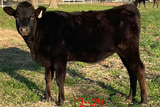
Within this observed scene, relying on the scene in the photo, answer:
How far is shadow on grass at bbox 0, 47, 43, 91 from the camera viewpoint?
226 inches

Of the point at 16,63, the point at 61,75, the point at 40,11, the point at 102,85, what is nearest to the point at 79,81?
the point at 102,85

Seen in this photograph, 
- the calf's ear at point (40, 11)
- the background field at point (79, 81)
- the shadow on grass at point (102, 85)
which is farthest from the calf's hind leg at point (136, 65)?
the calf's ear at point (40, 11)

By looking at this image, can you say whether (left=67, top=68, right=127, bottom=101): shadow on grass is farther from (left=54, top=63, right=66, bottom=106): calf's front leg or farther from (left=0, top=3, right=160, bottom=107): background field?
(left=54, top=63, right=66, bottom=106): calf's front leg

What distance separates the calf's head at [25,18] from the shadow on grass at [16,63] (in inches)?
65.0

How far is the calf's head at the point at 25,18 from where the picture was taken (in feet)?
13.1

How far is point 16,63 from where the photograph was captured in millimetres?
7055

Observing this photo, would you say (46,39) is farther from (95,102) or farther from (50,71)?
(95,102)

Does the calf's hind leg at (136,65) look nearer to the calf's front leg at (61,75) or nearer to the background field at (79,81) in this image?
the background field at (79,81)

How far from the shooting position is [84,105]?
438 centimetres

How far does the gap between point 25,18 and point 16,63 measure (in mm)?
3234

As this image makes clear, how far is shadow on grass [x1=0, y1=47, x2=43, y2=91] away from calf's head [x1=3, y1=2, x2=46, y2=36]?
65.0 inches

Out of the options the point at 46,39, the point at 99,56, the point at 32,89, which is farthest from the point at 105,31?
the point at 32,89

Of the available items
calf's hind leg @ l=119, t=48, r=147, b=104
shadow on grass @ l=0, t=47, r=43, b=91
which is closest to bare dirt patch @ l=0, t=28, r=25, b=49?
shadow on grass @ l=0, t=47, r=43, b=91

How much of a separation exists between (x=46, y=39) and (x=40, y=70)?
89.8 inches
